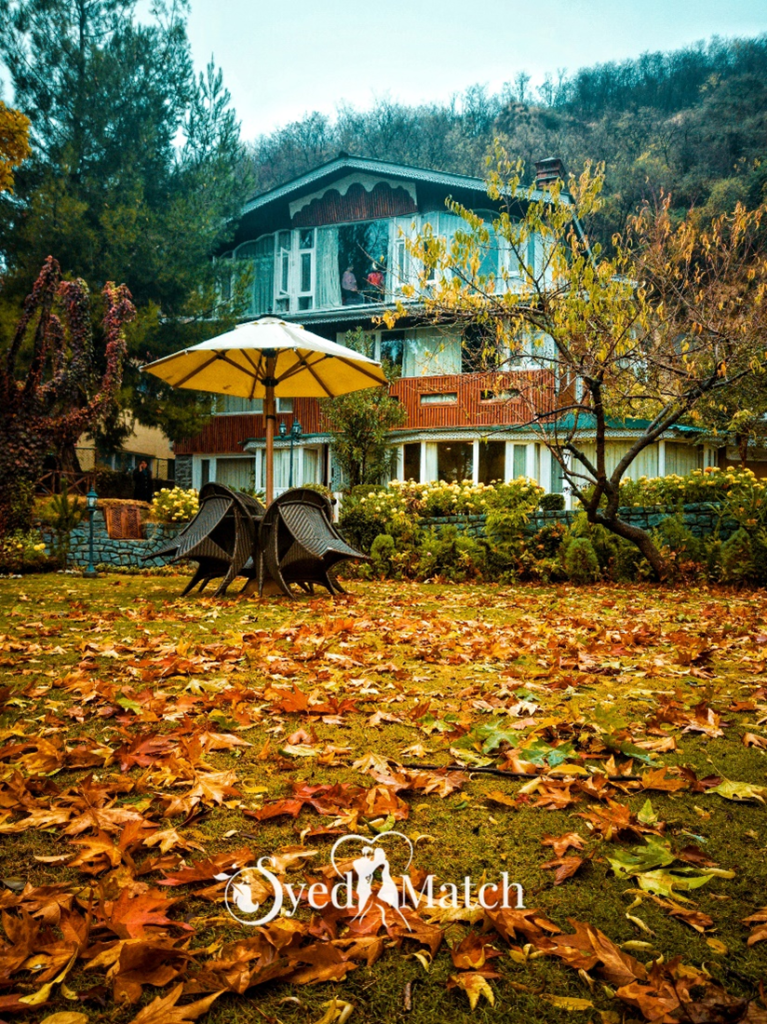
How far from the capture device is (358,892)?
4.99 ft

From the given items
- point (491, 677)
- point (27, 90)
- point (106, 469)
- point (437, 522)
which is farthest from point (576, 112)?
point (491, 677)

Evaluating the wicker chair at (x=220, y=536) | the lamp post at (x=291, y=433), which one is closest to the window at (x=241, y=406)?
the lamp post at (x=291, y=433)

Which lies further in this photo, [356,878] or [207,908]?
[356,878]

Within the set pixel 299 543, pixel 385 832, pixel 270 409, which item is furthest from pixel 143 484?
pixel 385 832

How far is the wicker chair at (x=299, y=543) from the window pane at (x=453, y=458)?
12745mm

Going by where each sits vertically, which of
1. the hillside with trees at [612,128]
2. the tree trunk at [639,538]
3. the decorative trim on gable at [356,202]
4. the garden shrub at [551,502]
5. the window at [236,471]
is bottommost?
the tree trunk at [639,538]

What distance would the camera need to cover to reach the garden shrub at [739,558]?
884 centimetres

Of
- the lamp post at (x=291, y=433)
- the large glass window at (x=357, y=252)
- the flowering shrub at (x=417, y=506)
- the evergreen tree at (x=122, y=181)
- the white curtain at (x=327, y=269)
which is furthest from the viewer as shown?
the white curtain at (x=327, y=269)

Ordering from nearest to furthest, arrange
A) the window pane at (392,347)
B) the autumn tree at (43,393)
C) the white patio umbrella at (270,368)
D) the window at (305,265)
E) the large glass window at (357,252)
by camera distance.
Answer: the white patio umbrella at (270,368)
the autumn tree at (43,393)
the window pane at (392,347)
the large glass window at (357,252)
the window at (305,265)

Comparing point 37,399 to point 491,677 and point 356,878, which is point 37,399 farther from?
point 356,878

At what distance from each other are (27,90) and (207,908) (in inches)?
953

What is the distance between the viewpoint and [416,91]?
3991cm

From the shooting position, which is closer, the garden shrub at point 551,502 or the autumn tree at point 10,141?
the garden shrub at point 551,502

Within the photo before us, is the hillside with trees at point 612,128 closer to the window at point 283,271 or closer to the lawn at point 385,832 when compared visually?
the window at point 283,271
